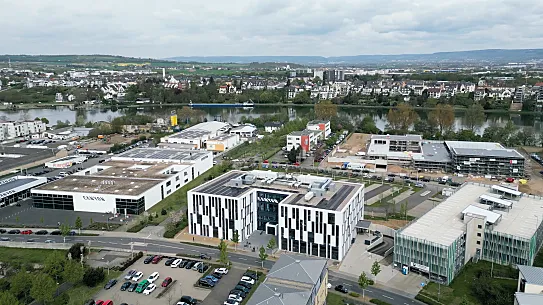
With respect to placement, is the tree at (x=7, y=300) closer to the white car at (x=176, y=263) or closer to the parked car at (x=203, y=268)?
the white car at (x=176, y=263)

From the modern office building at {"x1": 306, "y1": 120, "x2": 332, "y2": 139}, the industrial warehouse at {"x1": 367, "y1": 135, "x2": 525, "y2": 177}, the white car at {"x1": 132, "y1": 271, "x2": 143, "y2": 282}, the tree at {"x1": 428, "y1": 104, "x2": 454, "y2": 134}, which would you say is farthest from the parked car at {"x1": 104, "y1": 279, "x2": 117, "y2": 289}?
the tree at {"x1": 428, "y1": 104, "x2": 454, "y2": 134}

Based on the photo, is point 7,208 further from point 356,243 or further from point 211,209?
point 356,243

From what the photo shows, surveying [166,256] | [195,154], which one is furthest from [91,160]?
[166,256]

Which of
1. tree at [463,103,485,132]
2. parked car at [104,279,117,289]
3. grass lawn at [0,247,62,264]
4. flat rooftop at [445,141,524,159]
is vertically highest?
tree at [463,103,485,132]

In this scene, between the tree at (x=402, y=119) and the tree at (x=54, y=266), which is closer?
the tree at (x=54, y=266)

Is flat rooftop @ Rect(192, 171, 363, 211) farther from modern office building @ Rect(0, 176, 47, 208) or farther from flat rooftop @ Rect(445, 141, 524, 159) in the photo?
flat rooftop @ Rect(445, 141, 524, 159)

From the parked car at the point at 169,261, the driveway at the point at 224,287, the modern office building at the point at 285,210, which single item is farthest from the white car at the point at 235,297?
the modern office building at the point at 285,210
